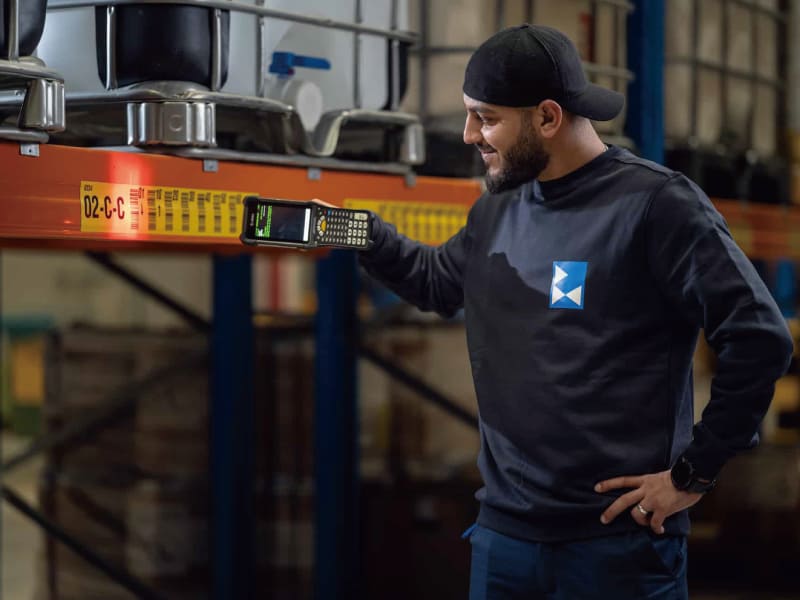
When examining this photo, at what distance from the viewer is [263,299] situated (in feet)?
48.5

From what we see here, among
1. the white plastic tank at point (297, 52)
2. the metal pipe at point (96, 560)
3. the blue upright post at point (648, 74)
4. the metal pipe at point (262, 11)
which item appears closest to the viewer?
the metal pipe at point (262, 11)

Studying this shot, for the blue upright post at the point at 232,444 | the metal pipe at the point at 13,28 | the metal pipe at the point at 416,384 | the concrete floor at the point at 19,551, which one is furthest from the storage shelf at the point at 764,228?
the concrete floor at the point at 19,551

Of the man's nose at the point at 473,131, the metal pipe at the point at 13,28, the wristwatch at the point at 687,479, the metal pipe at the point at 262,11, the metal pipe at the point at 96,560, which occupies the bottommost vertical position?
the metal pipe at the point at 96,560

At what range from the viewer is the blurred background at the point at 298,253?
249cm

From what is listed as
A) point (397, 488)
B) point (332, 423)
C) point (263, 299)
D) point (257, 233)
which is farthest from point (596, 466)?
point (263, 299)

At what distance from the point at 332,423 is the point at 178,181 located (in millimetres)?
2087

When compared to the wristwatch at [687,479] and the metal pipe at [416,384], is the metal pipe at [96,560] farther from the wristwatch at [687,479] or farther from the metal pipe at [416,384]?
the wristwatch at [687,479]

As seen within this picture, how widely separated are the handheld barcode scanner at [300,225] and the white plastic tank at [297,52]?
1.36 ft

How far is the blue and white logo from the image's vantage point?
7.41 feet

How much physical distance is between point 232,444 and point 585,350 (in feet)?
8.64

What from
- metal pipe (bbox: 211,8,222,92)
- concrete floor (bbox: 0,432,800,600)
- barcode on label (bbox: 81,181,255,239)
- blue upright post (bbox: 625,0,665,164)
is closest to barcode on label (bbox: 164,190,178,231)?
barcode on label (bbox: 81,181,255,239)

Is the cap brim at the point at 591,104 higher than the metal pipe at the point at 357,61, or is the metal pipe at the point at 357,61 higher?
the metal pipe at the point at 357,61

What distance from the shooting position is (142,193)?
2.53 metres

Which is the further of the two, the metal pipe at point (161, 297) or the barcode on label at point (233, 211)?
the metal pipe at point (161, 297)
